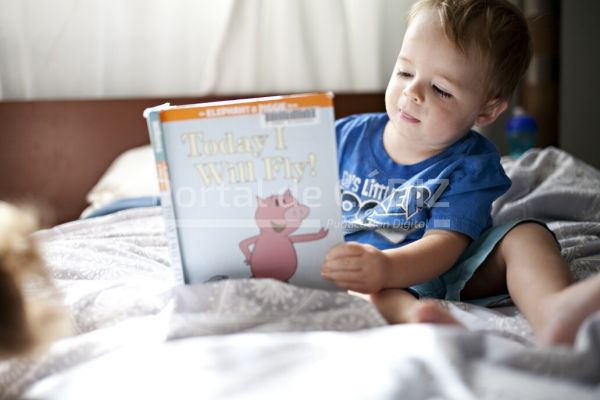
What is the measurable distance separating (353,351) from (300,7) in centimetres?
175

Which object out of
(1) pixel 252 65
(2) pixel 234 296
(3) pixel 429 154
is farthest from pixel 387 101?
(1) pixel 252 65

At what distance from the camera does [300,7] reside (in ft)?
7.02

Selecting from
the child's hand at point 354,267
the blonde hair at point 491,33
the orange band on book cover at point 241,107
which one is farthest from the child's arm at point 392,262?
the blonde hair at point 491,33

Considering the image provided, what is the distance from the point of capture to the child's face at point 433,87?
3.17ft

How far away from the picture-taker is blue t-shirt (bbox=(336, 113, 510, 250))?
946mm

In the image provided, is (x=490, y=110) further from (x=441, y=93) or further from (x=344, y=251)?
(x=344, y=251)

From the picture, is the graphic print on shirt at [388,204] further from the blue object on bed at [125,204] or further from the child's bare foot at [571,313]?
the blue object on bed at [125,204]

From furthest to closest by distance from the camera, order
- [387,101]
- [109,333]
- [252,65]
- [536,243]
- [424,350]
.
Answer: [252,65], [387,101], [536,243], [109,333], [424,350]

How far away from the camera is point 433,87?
989 mm

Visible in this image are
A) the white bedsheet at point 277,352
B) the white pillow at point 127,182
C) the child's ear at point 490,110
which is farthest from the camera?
the white pillow at point 127,182

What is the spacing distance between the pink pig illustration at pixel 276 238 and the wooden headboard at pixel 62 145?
1087 mm

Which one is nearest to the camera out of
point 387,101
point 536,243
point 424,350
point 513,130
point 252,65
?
point 424,350

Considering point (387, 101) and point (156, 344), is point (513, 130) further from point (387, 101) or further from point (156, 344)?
point (156, 344)

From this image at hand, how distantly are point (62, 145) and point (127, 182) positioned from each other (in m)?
0.31
